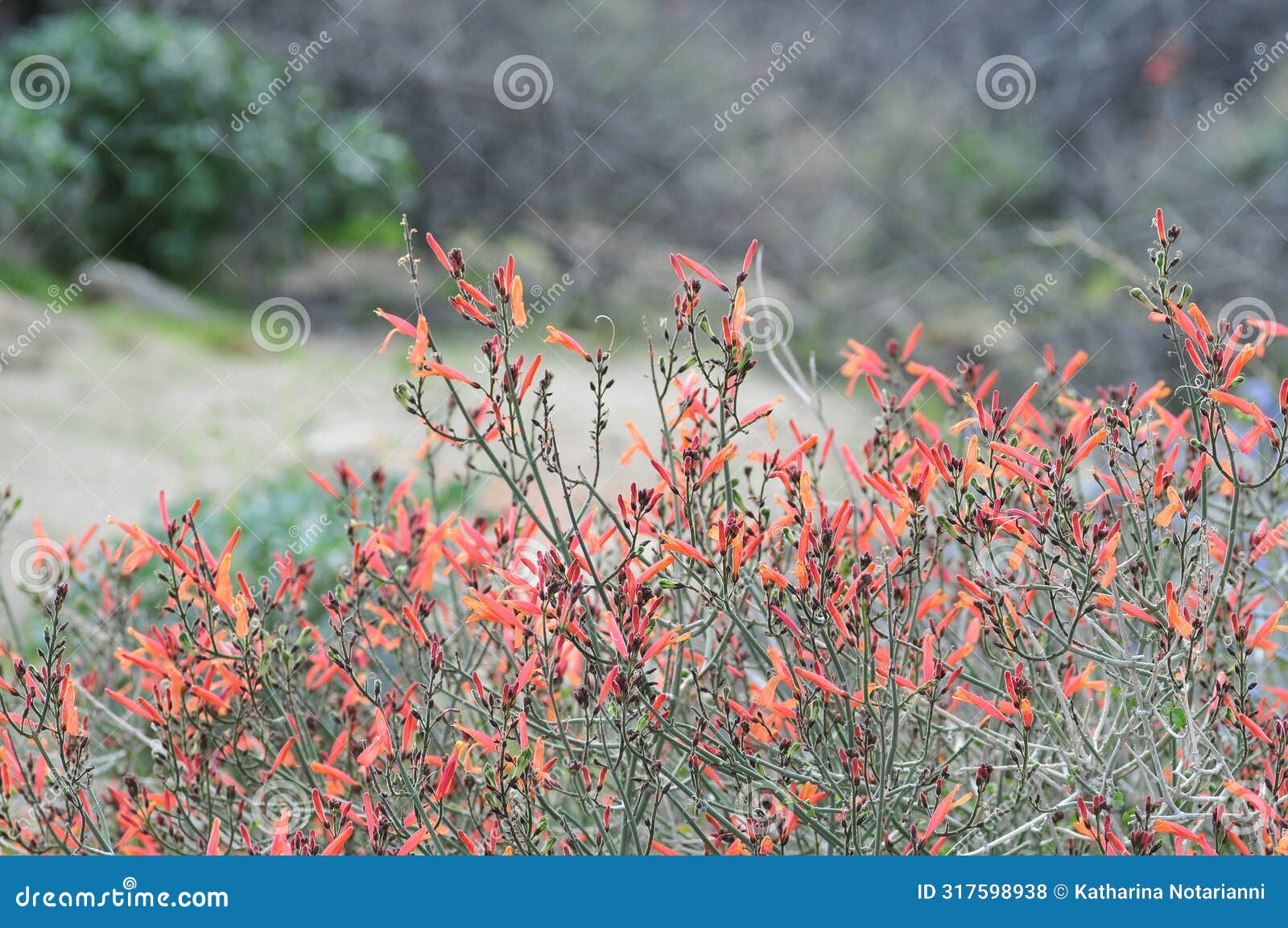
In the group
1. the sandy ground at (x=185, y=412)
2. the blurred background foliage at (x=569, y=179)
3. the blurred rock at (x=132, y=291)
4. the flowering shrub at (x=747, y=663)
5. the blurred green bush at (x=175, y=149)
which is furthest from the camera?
the blurred green bush at (x=175, y=149)

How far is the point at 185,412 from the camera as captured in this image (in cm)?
819

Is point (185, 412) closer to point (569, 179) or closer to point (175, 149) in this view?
point (175, 149)

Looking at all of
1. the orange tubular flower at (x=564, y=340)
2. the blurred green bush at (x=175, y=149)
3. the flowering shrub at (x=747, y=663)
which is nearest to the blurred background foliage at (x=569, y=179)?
the blurred green bush at (x=175, y=149)

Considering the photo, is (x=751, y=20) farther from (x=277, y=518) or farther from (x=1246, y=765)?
(x=1246, y=765)

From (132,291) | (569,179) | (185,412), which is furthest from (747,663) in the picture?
(569,179)

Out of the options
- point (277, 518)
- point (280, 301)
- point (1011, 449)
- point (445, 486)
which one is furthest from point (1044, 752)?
point (280, 301)

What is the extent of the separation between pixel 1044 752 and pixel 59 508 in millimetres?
5979

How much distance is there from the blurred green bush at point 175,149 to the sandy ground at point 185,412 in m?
1.26

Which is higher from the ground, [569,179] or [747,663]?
[569,179]

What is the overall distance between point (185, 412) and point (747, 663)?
256 inches

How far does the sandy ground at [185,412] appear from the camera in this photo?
7082 millimetres

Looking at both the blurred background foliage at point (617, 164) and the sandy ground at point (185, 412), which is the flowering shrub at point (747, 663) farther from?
the blurred background foliage at point (617, 164)

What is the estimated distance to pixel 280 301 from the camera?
10648mm

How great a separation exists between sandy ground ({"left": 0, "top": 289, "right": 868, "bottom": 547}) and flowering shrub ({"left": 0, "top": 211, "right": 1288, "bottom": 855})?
12.0ft
